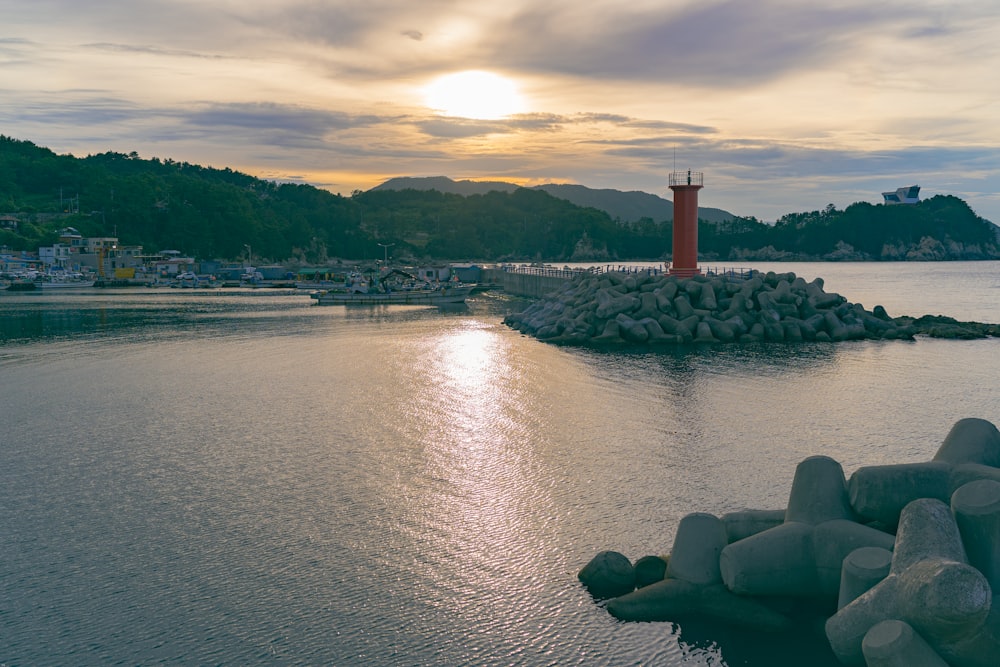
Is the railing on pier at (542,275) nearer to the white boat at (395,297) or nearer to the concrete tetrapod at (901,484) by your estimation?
the white boat at (395,297)

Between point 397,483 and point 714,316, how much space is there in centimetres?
3130

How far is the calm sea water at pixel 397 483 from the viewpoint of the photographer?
33.1 ft

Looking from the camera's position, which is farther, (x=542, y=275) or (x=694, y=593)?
(x=542, y=275)

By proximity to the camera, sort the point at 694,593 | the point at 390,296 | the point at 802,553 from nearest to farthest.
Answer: the point at 802,553
the point at 694,593
the point at 390,296

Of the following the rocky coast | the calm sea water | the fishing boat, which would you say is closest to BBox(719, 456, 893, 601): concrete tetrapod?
the rocky coast

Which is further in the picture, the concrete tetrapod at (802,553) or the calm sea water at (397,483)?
the calm sea water at (397,483)

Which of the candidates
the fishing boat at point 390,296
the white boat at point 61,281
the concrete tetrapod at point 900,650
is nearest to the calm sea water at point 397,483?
the concrete tetrapod at point 900,650

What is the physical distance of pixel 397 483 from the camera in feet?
54.1

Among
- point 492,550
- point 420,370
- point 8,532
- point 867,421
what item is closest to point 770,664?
point 492,550

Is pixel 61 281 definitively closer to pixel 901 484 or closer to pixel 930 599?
pixel 901 484

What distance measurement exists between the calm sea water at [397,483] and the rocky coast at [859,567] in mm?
501

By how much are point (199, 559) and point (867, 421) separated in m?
18.8

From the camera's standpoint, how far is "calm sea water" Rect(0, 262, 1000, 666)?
10086mm

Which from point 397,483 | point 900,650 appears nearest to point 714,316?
point 397,483
